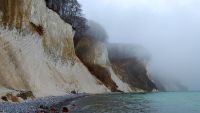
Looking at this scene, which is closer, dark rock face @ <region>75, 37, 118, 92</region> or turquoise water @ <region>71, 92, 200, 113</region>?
turquoise water @ <region>71, 92, 200, 113</region>

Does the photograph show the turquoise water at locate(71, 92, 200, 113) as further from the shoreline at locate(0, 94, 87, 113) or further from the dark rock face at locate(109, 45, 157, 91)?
the dark rock face at locate(109, 45, 157, 91)

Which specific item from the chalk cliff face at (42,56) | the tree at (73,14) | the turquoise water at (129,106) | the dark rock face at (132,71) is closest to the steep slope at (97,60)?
the chalk cliff face at (42,56)

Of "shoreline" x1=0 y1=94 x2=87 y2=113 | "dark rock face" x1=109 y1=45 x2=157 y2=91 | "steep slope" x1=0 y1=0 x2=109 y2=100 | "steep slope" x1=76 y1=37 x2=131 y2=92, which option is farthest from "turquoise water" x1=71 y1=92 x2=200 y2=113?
"dark rock face" x1=109 y1=45 x2=157 y2=91

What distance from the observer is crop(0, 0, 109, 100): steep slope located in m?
35.3

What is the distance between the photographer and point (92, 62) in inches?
2721

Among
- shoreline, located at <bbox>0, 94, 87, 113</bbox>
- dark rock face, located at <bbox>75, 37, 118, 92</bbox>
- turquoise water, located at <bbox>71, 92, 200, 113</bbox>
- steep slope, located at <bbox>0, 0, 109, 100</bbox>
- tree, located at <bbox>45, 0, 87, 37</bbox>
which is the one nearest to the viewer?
shoreline, located at <bbox>0, 94, 87, 113</bbox>

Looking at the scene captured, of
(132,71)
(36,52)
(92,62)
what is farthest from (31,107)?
(132,71)

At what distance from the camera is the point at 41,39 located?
144ft

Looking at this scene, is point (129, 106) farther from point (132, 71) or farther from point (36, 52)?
point (132, 71)

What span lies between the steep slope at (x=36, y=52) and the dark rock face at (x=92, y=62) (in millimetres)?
10774

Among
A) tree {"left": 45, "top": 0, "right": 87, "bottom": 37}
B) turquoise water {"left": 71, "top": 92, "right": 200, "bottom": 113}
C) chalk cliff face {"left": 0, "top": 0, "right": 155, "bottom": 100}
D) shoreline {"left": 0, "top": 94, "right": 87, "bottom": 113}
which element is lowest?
turquoise water {"left": 71, "top": 92, "right": 200, "bottom": 113}

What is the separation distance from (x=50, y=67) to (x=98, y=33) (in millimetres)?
34229

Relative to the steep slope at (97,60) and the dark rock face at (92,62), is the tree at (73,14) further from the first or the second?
the steep slope at (97,60)

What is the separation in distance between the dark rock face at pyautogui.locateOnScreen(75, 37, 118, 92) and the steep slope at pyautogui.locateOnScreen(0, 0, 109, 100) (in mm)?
10774
